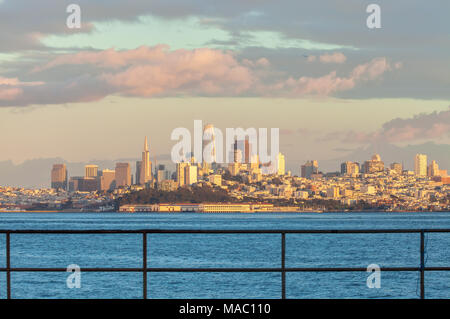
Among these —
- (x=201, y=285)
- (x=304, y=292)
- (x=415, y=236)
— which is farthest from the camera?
(x=415, y=236)

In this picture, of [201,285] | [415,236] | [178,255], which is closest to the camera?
[201,285]

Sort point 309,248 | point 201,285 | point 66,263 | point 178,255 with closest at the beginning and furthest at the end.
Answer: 1. point 201,285
2. point 66,263
3. point 178,255
4. point 309,248

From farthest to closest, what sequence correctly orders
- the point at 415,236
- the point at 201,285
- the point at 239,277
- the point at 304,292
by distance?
the point at 415,236 → the point at 239,277 → the point at 201,285 → the point at 304,292
